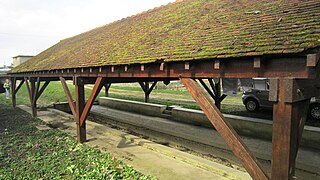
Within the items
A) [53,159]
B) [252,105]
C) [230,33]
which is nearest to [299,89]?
[230,33]

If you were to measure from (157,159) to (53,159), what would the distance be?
2625mm

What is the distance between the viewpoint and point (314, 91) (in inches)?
119

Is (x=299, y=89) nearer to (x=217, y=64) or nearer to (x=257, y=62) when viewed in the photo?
(x=257, y=62)

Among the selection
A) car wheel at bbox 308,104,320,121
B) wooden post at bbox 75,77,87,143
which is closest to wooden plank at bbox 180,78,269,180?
wooden post at bbox 75,77,87,143

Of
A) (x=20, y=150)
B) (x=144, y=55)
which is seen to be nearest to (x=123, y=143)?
(x=20, y=150)

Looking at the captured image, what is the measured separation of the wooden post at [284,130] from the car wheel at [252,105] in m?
8.57

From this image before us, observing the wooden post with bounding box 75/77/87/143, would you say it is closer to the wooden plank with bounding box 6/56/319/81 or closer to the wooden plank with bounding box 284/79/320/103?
the wooden plank with bounding box 6/56/319/81

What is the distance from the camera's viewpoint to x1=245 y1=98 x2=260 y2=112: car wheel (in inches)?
424

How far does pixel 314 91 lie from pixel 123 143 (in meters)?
5.48

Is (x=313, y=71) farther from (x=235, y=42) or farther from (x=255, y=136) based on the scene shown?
(x=255, y=136)

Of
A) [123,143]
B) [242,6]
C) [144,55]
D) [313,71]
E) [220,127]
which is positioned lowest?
[123,143]

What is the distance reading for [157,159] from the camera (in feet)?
18.4

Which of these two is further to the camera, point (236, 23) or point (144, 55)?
point (144, 55)

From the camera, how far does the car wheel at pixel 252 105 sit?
10.8 metres
